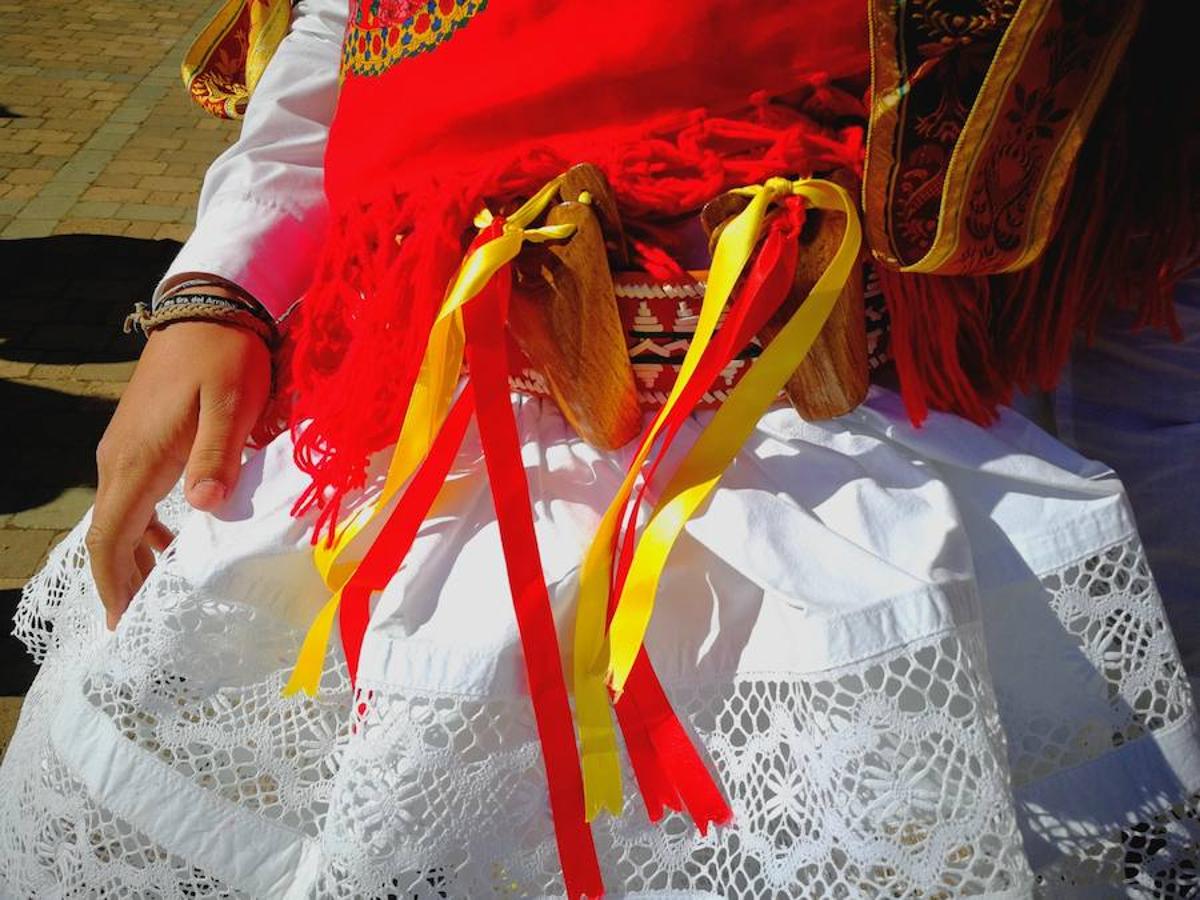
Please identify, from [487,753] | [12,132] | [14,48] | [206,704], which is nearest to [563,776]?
[487,753]

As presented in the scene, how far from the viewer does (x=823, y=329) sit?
2.26 feet

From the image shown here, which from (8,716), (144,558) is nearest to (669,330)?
(144,558)

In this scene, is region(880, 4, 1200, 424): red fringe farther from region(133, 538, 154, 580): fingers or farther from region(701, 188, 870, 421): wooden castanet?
region(133, 538, 154, 580): fingers

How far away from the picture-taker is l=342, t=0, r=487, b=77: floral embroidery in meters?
0.75

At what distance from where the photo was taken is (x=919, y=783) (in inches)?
24.2

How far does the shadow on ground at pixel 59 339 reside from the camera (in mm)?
2641

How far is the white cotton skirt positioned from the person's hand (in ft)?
0.27

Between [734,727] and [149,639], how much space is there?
42cm

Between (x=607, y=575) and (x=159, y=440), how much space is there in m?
0.40

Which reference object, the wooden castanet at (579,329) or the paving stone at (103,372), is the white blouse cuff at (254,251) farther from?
the paving stone at (103,372)

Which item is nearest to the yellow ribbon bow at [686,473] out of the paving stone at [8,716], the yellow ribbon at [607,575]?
the yellow ribbon at [607,575]

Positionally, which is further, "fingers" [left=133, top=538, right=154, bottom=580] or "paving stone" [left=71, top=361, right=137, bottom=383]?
"paving stone" [left=71, top=361, right=137, bottom=383]

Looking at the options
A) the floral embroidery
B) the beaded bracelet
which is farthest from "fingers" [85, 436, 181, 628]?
the floral embroidery

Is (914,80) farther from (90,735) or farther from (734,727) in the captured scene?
(90,735)
